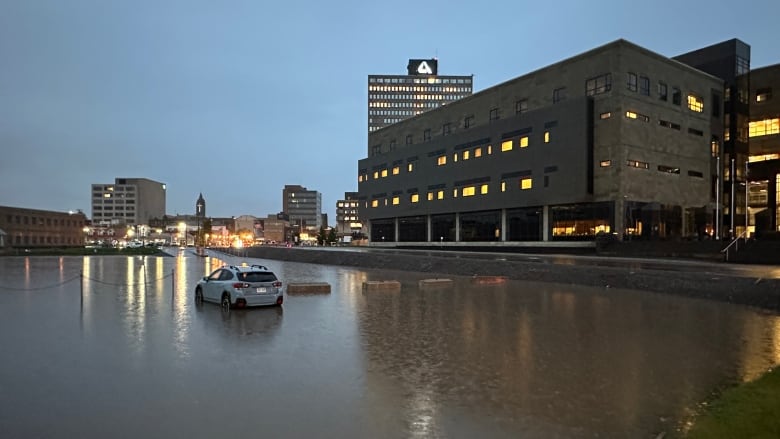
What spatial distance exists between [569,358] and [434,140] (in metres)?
73.4

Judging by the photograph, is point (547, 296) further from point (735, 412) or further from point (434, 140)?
point (434, 140)

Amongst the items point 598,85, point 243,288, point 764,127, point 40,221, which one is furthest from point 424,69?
point 243,288

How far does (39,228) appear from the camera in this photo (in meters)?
106

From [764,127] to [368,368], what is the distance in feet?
250

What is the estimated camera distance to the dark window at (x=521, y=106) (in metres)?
67.1

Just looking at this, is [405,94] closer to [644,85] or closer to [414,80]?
[414,80]

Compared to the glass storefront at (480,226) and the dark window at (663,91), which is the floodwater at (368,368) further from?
the glass storefront at (480,226)

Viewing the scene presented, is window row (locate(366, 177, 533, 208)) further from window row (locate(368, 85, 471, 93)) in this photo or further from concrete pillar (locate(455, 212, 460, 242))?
window row (locate(368, 85, 471, 93))

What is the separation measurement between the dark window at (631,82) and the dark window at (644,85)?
109cm

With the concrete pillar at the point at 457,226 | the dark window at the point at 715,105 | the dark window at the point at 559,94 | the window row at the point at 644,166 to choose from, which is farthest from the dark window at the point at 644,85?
the concrete pillar at the point at 457,226

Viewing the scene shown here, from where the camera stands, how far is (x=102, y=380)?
337 inches

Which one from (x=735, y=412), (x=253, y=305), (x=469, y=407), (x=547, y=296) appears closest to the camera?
(x=735, y=412)

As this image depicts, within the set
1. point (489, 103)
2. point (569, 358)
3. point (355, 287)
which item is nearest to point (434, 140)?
A: point (489, 103)

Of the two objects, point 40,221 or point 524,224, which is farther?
point 40,221
